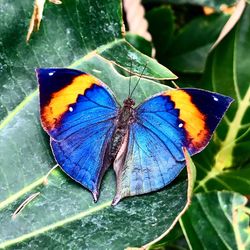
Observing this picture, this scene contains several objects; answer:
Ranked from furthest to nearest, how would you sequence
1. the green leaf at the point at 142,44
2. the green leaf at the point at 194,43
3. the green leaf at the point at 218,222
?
1. the green leaf at the point at 194,43
2. the green leaf at the point at 142,44
3. the green leaf at the point at 218,222

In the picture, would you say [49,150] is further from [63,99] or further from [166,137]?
[166,137]

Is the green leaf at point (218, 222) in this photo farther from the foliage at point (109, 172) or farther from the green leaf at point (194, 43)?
the green leaf at point (194, 43)

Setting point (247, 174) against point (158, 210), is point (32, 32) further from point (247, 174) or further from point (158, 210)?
Result: point (247, 174)

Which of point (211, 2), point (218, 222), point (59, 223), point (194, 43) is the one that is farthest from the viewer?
point (194, 43)

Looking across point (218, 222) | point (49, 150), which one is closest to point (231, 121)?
point (218, 222)

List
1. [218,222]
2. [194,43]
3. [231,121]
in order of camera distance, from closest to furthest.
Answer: [218,222] < [231,121] < [194,43]

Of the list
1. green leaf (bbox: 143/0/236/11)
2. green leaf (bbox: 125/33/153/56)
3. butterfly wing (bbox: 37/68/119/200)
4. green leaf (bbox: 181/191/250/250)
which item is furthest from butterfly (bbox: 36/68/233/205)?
green leaf (bbox: 143/0/236/11)

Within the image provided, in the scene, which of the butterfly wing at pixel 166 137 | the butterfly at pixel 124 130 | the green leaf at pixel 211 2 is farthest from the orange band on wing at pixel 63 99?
the green leaf at pixel 211 2

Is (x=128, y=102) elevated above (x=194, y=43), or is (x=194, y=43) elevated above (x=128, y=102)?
(x=128, y=102)
